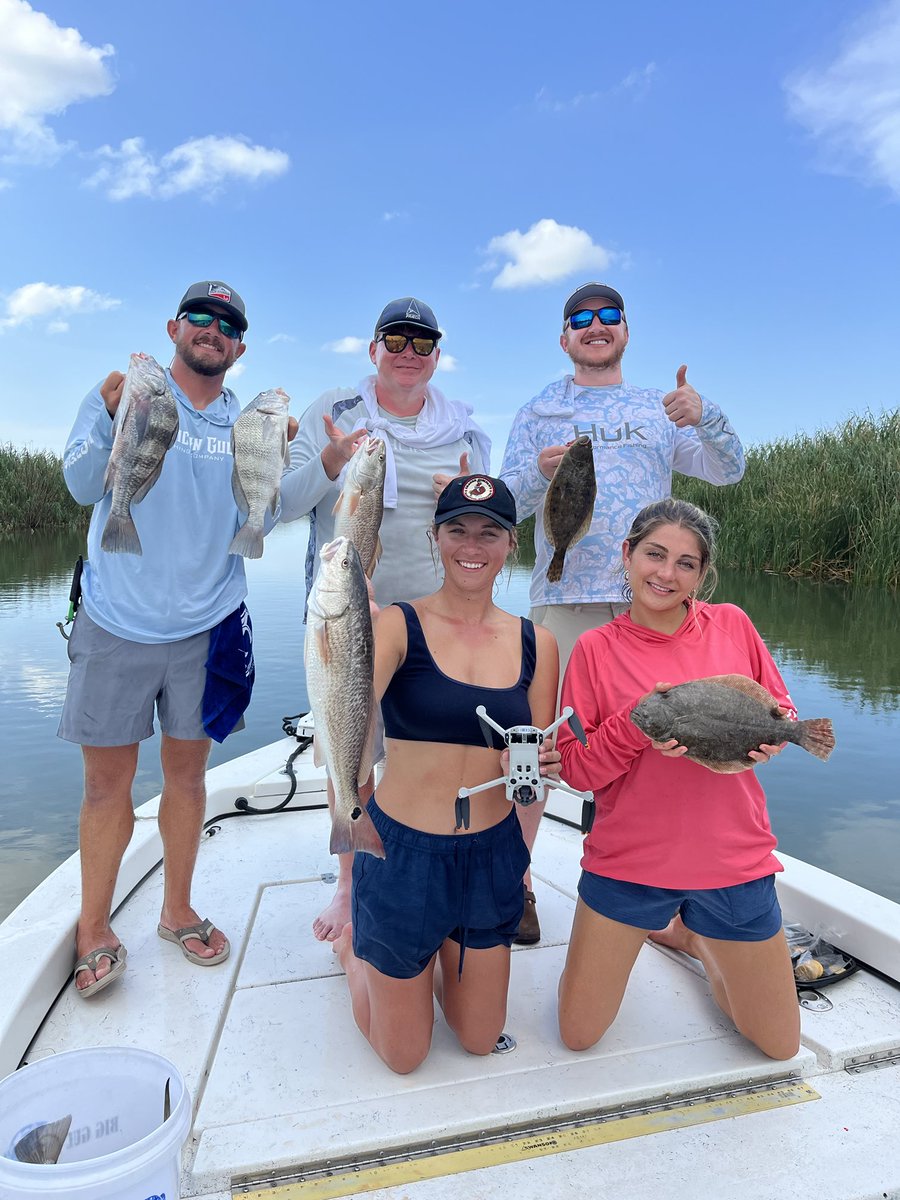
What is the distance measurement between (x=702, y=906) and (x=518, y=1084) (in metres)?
0.95

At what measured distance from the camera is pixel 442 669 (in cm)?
305

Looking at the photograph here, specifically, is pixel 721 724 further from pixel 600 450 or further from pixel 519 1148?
pixel 600 450

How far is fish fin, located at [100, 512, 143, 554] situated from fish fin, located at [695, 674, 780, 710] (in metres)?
2.27

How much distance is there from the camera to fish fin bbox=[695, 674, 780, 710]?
2.94 meters

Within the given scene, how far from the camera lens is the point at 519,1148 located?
2648mm

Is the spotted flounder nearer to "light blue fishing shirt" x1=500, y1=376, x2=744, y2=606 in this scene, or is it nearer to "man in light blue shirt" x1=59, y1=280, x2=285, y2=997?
"light blue fishing shirt" x1=500, y1=376, x2=744, y2=606

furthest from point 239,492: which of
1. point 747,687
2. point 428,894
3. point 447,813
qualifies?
point 747,687

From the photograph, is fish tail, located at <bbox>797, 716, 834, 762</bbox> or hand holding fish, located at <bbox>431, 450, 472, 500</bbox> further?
hand holding fish, located at <bbox>431, 450, 472, 500</bbox>

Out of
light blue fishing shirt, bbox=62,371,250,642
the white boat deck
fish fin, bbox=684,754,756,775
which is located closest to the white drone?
fish fin, bbox=684,754,756,775

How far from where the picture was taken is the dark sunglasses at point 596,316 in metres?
4.14

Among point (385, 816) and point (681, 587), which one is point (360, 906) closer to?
point (385, 816)

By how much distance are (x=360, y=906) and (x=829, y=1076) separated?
6.19 ft

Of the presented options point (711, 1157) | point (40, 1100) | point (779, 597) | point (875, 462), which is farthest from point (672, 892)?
point (875, 462)

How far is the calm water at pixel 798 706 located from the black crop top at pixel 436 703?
179 inches
